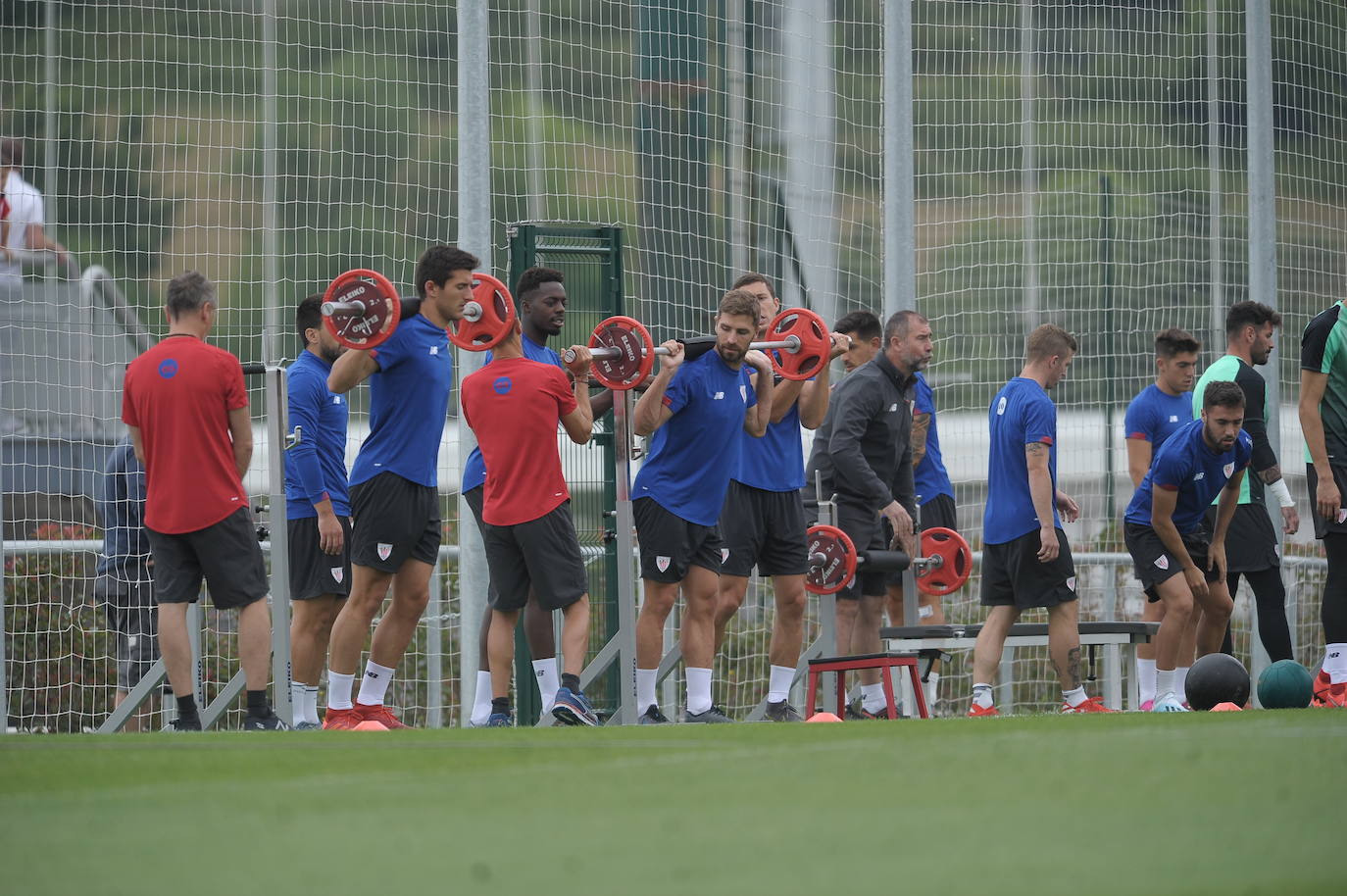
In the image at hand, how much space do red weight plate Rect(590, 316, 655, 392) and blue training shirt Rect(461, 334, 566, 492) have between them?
19 cm

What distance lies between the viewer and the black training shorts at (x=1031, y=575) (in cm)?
853

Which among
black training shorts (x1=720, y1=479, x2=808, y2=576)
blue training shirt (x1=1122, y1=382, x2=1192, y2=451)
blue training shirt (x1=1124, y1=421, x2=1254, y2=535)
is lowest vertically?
black training shorts (x1=720, y1=479, x2=808, y2=576)

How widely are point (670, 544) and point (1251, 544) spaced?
131 inches

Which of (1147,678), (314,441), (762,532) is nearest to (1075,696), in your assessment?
(1147,678)

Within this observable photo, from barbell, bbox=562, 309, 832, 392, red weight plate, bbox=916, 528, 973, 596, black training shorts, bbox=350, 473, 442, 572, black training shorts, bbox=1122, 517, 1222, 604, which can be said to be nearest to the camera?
black training shorts, bbox=350, 473, 442, 572

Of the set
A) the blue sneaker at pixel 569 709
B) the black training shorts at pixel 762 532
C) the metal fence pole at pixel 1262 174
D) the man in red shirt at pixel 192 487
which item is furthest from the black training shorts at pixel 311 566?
the metal fence pole at pixel 1262 174

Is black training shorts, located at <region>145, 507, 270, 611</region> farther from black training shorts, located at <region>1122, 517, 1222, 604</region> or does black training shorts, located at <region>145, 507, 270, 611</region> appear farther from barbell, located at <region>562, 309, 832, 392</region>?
black training shorts, located at <region>1122, 517, 1222, 604</region>

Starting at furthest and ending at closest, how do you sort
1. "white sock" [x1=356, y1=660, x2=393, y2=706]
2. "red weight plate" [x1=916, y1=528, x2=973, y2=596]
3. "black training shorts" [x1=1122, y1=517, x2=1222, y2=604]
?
"red weight plate" [x1=916, y1=528, x2=973, y2=596] < "black training shorts" [x1=1122, y1=517, x2=1222, y2=604] < "white sock" [x1=356, y1=660, x2=393, y2=706]

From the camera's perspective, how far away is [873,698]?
9.16 m

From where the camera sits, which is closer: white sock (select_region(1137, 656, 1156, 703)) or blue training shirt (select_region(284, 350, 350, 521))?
blue training shirt (select_region(284, 350, 350, 521))

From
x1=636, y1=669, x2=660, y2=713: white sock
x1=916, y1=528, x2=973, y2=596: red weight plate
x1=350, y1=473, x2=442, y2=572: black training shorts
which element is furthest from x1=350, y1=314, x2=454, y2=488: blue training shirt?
x1=916, y1=528, x2=973, y2=596: red weight plate

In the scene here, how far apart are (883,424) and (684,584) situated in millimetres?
1613

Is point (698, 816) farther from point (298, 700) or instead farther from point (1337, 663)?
point (1337, 663)

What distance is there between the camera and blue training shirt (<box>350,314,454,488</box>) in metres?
7.48
